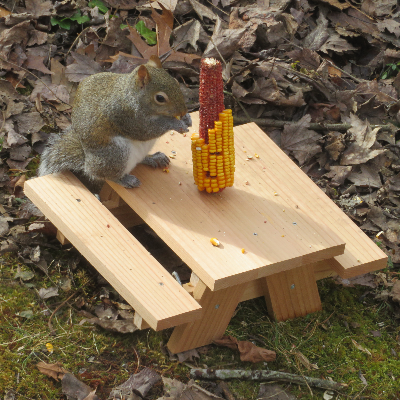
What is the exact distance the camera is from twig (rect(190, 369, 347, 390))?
2.86 m

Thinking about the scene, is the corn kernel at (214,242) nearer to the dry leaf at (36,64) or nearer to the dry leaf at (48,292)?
the dry leaf at (48,292)

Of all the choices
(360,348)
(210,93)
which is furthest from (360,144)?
(210,93)

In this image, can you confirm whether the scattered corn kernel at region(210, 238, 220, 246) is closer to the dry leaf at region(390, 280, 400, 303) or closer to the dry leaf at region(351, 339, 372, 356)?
the dry leaf at region(351, 339, 372, 356)

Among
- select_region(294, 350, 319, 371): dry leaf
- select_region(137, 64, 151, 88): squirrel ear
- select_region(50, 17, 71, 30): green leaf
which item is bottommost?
select_region(294, 350, 319, 371): dry leaf

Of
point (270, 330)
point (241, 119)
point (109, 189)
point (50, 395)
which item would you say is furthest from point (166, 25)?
point (50, 395)

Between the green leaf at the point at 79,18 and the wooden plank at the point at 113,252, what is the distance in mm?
1920

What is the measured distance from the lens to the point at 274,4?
196 inches

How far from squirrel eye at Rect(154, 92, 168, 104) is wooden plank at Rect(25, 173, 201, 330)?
1.99ft

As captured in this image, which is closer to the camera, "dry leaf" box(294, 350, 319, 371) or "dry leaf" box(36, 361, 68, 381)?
"dry leaf" box(36, 361, 68, 381)


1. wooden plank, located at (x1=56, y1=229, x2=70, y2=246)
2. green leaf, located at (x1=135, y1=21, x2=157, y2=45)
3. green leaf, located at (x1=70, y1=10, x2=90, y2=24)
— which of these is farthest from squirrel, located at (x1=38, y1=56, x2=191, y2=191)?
green leaf, located at (x1=70, y1=10, x2=90, y2=24)

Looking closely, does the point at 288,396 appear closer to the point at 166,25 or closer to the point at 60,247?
the point at 60,247

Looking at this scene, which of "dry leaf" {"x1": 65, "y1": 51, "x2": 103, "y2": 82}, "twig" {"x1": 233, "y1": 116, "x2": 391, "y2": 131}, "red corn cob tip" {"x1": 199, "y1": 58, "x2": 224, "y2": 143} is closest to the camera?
"red corn cob tip" {"x1": 199, "y1": 58, "x2": 224, "y2": 143}

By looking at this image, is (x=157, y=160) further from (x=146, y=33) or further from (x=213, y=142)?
(x=146, y=33)

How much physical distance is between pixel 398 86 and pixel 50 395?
3318 mm
